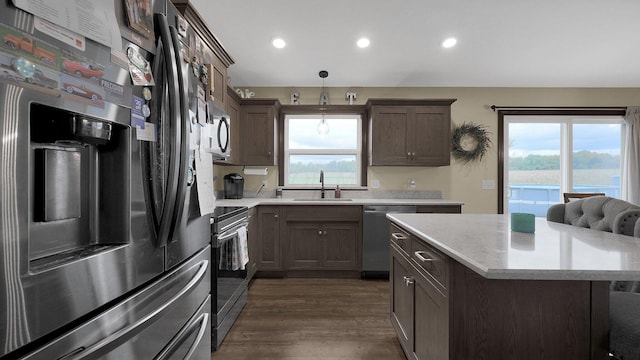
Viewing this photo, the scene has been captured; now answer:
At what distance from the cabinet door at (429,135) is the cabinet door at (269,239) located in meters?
1.92

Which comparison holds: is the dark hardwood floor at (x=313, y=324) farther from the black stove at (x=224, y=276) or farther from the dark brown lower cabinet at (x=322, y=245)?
the dark brown lower cabinet at (x=322, y=245)

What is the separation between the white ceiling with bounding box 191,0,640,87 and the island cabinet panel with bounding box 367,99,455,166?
0.45 m

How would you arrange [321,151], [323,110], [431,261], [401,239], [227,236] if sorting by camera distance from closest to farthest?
[431,261] → [401,239] → [227,236] → [323,110] → [321,151]

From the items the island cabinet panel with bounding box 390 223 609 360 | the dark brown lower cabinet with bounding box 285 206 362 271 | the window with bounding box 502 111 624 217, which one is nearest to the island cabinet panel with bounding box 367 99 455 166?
the dark brown lower cabinet with bounding box 285 206 362 271

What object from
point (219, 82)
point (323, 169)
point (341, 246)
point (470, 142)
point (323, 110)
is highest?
point (323, 110)

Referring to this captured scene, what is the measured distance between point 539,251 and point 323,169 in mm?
3232

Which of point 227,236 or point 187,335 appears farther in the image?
point 227,236

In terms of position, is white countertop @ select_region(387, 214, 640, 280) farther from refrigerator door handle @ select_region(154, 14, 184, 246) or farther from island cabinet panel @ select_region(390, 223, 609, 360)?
refrigerator door handle @ select_region(154, 14, 184, 246)

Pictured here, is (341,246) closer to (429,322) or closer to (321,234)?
(321,234)

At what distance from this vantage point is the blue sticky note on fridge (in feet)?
2.69

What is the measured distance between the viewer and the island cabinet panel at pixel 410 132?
3.63 m

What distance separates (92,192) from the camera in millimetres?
767

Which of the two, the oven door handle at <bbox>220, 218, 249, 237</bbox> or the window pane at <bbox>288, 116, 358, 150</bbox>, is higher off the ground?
the window pane at <bbox>288, 116, 358, 150</bbox>

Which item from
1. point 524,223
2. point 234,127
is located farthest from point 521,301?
point 234,127
